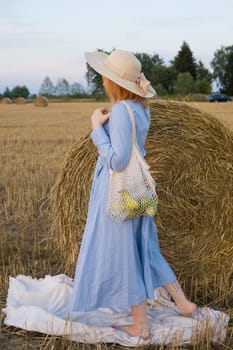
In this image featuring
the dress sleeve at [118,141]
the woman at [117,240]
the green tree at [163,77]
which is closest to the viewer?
the dress sleeve at [118,141]

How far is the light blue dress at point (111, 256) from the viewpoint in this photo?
3.37 meters

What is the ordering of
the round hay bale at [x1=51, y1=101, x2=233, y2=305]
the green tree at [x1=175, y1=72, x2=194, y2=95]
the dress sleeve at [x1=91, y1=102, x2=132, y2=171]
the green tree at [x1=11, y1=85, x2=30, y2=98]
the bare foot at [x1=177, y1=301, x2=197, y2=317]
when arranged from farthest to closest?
the green tree at [x1=11, y1=85, x2=30, y2=98], the green tree at [x1=175, y1=72, x2=194, y2=95], the round hay bale at [x1=51, y1=101, x2=233, y2=305], the bare foot at [x1=177, y1=301, x2=197, y2=317], the dress sleeve at [x1=91, y1=102, x2=132, y2=171]

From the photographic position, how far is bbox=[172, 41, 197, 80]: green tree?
236 feet

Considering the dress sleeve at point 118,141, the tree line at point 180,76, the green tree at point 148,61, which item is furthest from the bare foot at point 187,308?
the green tree at point 148,61

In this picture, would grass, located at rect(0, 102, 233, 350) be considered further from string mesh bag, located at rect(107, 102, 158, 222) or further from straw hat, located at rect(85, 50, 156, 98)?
straw hat, located at rect(85, 50, 156, 98)

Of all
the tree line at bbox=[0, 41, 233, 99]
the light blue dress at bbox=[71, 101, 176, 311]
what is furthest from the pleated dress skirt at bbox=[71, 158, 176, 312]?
the tree line at bbox=[0, 41, 233, 99]

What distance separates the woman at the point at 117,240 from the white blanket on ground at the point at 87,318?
0.42ft

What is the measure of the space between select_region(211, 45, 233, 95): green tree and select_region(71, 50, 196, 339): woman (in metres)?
65.0

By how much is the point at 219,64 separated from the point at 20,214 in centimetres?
7615

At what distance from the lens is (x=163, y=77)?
59.7 metres

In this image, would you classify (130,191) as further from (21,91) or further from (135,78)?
(21,91)

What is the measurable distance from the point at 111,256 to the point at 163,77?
57202 millimetres

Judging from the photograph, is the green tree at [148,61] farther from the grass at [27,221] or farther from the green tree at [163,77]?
the grass at [27,221]

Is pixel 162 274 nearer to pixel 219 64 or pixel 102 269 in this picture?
pixel 102 269
